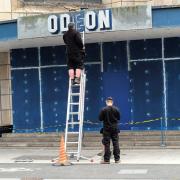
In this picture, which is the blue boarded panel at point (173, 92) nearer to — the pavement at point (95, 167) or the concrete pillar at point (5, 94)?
the pavement at point (95, 167)

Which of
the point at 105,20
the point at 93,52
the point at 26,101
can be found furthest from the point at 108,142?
the point at 26,101

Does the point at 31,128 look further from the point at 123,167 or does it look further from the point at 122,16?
the point at 123,167

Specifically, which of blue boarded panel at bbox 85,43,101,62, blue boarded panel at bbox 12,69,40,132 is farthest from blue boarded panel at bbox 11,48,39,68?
blue boarded panel at bbox 85,43,101,62

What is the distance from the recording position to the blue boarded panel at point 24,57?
2255 cm

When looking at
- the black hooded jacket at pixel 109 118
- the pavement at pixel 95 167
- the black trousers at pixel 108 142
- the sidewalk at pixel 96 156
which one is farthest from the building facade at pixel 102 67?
the black trousers at pixel 108 142

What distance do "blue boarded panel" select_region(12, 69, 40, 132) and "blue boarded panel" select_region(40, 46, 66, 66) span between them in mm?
615

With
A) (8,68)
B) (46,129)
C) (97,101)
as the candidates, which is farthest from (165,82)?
(8,68)

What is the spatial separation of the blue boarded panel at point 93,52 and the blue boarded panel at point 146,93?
1426 mm

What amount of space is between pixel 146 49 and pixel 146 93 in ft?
5.19

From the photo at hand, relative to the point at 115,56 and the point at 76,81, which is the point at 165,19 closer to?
the point at 115,56

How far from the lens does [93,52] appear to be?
21703 mm

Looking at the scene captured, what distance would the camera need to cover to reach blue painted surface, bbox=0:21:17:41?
1983 centimetres

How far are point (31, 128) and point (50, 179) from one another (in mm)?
9689

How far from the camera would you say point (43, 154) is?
1816 cm
